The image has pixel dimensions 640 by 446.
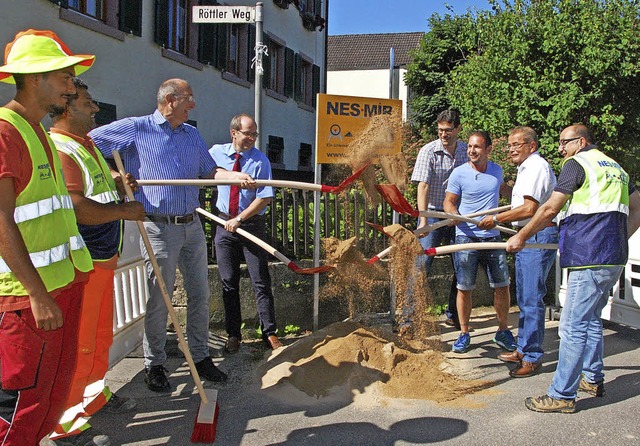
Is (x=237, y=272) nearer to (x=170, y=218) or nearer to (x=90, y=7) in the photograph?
(x=170, y=218)

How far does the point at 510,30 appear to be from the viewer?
10.4m

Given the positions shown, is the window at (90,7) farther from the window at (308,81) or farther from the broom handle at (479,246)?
the window at (308,81)

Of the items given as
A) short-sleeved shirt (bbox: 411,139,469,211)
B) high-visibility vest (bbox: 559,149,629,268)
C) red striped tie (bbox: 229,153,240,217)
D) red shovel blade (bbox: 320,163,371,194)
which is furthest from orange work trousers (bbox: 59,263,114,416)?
short-sleeved shirt (bbox: 411,139,469,211)

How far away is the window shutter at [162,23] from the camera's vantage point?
36.0 feet

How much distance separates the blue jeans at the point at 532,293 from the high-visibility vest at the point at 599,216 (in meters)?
0.77

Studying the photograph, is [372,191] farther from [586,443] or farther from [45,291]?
[45,291]

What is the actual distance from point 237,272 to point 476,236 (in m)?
2.27

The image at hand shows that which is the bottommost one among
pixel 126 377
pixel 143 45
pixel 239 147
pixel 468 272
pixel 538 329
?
pixel 126 377

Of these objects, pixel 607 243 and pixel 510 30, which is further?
pixel 510 30

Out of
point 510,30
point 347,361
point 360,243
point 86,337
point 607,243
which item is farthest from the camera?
point 510,30

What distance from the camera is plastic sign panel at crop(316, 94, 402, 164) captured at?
6.54 meters

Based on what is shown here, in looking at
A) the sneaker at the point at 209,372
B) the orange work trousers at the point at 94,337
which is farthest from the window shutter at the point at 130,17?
the orange work trousers at the point at 94,337

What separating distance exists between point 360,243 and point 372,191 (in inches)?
86.2

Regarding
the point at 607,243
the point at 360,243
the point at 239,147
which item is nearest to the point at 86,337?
the point at 239,147
